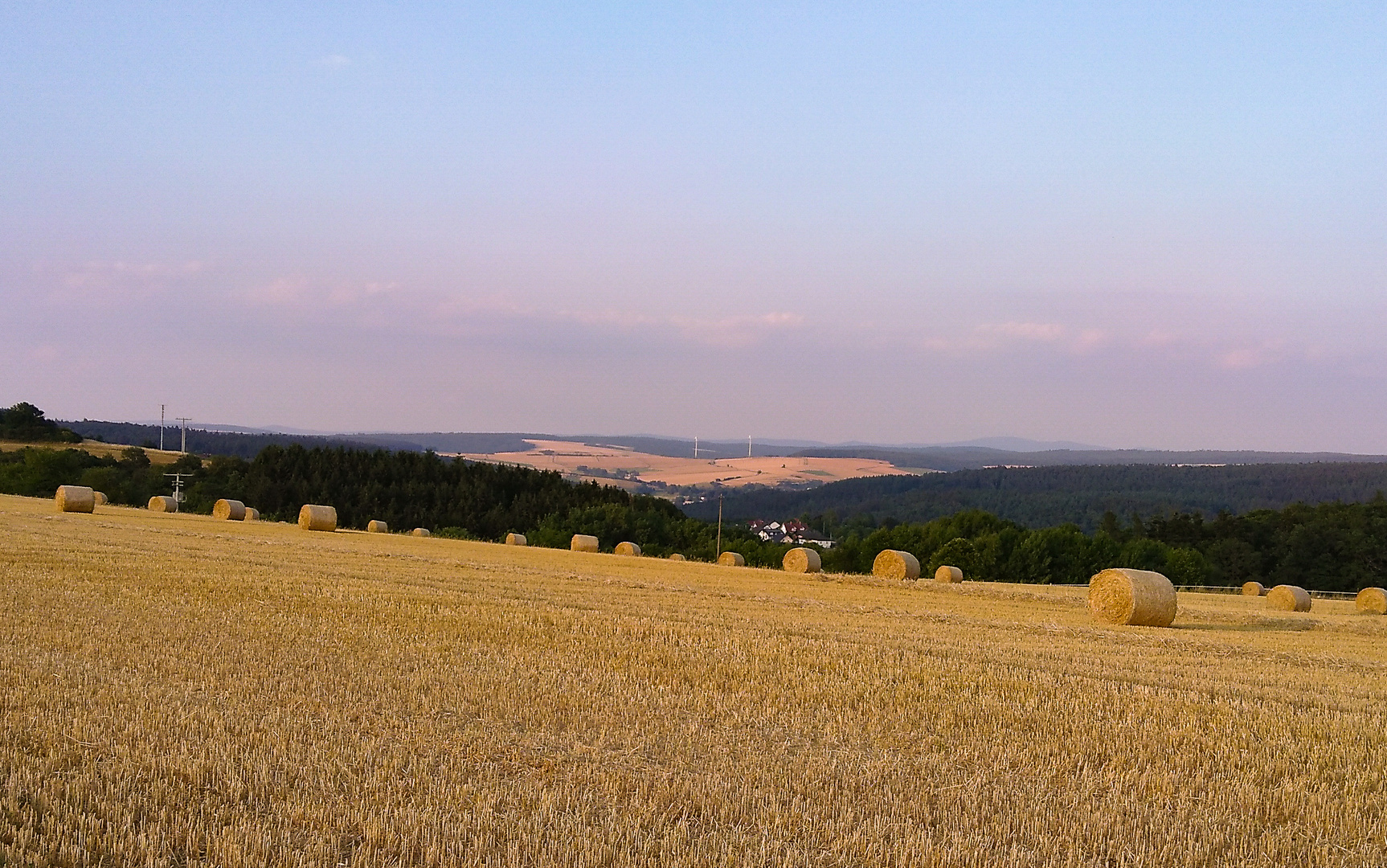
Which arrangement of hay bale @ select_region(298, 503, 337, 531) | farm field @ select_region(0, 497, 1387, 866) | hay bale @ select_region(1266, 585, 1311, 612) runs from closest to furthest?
farm field @ select_region(0, 497, 1387, 866)
hay bale @ select_region(1266, 585, 1311, 612)
hay bale @ select_region(298, 503, 337, 531)

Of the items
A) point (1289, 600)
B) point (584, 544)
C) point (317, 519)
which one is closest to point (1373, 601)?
point (1289, 600)

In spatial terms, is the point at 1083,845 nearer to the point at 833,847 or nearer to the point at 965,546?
the point at 833,847

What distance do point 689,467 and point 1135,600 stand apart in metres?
103

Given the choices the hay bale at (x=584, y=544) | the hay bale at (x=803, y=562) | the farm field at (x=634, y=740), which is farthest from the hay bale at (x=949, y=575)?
the farm field at (x=634, y=740)

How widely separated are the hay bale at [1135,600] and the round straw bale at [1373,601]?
37.7 ft

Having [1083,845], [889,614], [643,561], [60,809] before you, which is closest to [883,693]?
[1083,845]

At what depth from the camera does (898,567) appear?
31422 mm

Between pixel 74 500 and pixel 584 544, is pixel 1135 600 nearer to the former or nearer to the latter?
pixel 584 544

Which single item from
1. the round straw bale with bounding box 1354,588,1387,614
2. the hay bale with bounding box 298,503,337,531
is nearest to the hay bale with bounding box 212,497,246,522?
the hay bale with bounding box 298,503,337,531

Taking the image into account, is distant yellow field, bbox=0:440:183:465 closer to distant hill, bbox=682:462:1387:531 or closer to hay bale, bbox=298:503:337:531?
distant hill, bbox=682:462:1387:531

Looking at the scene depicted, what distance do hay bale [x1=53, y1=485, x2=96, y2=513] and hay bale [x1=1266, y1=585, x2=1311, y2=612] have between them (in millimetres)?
39895

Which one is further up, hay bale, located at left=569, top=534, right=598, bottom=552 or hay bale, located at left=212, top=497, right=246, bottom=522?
hay bale, located at left=212, top=497, right=246, bottom=522

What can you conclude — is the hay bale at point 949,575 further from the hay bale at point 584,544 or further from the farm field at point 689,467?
the farm field at point 689,467

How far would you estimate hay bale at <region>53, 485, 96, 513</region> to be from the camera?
1544 inches
